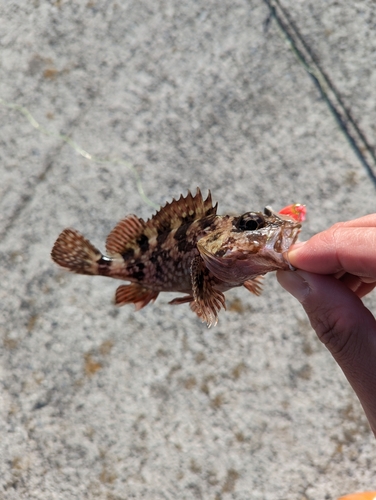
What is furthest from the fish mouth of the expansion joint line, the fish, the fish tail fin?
the expansion joint line

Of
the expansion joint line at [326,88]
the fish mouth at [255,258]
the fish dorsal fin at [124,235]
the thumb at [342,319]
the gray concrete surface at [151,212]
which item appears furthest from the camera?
the expansion joint line at [326,88]

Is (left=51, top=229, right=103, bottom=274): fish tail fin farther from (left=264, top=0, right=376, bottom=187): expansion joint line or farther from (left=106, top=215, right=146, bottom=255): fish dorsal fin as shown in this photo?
(left=264, top=0, right=376, bottom=187): expansion joint line

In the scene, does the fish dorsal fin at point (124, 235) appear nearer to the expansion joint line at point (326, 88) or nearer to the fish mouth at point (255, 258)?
the fish mouth at point (255, 258)

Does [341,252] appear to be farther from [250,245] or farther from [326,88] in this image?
[326,88]

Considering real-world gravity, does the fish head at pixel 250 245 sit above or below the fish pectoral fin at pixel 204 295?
above

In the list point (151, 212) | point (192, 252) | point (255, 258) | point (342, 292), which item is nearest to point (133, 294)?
point (192, 252)

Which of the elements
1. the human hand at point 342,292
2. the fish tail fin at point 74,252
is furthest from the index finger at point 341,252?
the fish tail fin at point 74,252
